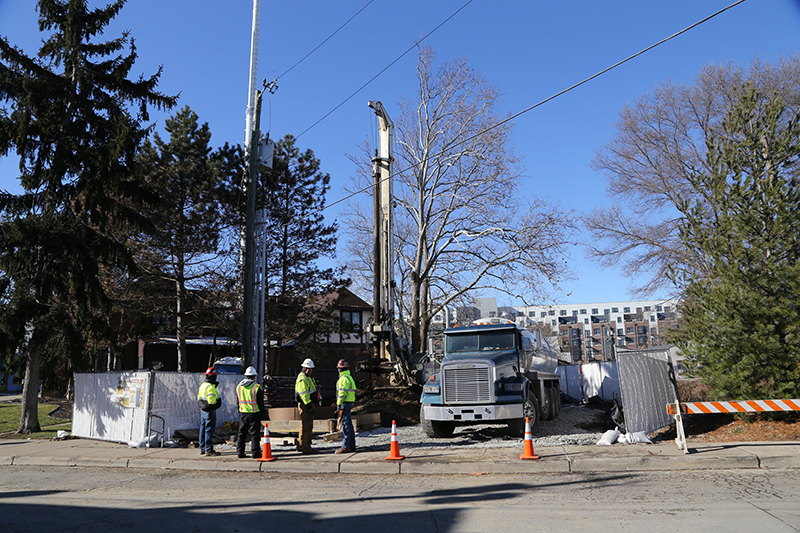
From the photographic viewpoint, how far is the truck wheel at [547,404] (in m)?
15.1

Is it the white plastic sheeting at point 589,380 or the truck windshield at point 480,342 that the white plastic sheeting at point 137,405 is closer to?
the truck windshield at point 480,342

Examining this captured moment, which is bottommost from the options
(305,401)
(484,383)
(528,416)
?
(528,416)

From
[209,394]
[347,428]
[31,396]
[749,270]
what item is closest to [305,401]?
[347,428]

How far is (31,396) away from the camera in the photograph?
16.6 metres

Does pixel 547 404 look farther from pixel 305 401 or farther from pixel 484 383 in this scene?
pixel 305 401

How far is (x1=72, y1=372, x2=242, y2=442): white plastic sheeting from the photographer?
13567mm

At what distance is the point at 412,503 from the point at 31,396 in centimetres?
1441

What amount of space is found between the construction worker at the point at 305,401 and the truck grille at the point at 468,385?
3.11 meters

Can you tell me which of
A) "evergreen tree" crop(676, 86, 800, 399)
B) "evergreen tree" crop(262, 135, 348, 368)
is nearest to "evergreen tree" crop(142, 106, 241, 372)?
"evergreen tree" crop(262, 135, 348, 368)

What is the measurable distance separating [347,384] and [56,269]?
33.5ft

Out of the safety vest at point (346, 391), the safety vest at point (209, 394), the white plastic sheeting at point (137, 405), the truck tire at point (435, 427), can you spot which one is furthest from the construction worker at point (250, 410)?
the truck tire at point (435, 427)

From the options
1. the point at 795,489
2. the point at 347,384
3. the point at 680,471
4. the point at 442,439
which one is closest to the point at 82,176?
the point at 347,384

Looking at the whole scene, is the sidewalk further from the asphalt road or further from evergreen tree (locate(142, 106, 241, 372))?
evergreen tree (locate(142, 106, 241, 372))

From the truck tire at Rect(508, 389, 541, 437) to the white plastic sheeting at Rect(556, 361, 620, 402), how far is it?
39.8 ft
